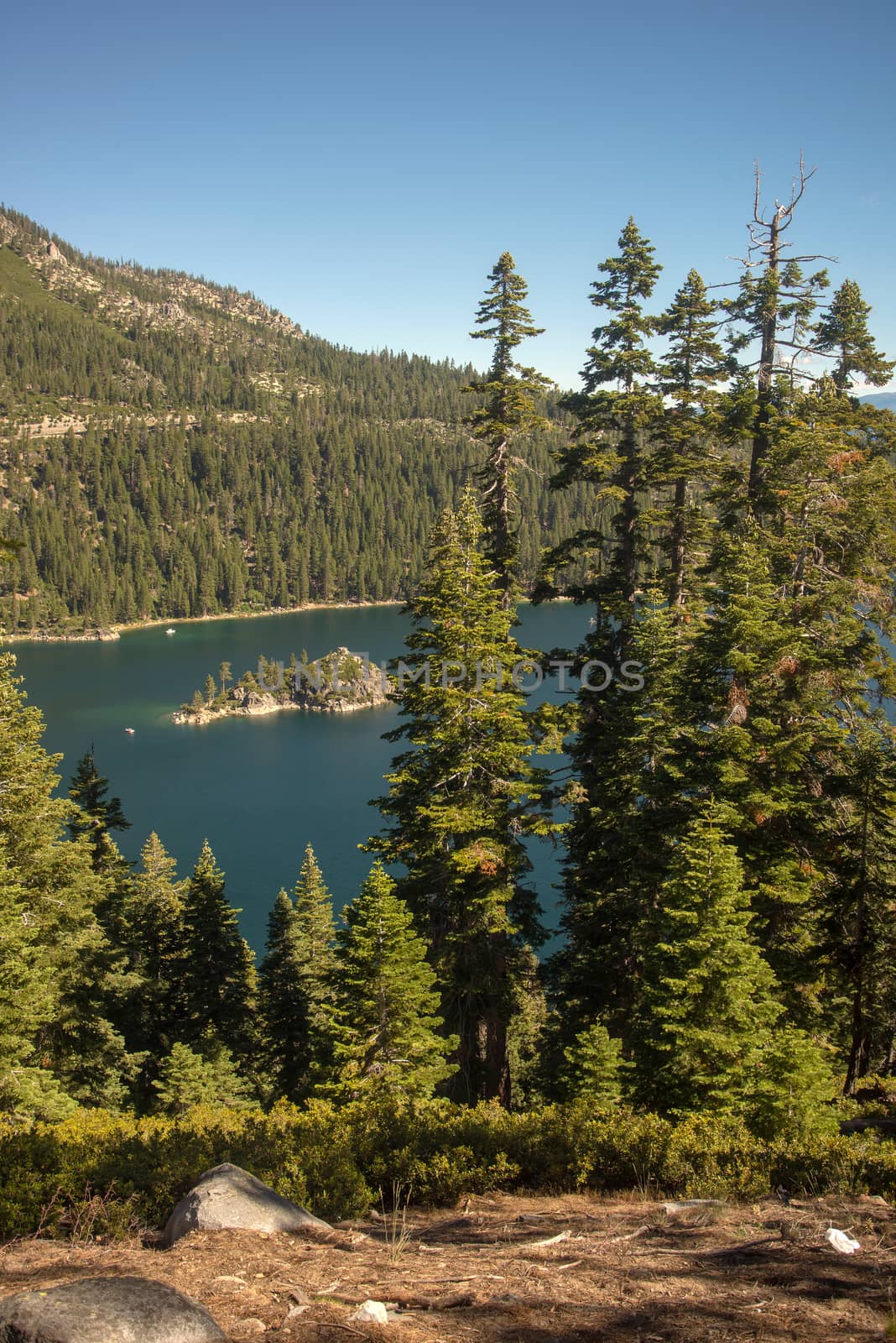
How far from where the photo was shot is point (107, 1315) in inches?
154

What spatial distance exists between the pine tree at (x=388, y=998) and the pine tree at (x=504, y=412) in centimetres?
729

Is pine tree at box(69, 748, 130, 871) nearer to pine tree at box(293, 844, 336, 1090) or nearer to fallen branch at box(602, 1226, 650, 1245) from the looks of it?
pine tree at box(293, 844, 336, 1090)

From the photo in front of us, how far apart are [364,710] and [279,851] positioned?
41768mm

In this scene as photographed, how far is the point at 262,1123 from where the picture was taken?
8.69 metres

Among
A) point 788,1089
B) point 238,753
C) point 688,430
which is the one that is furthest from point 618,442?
point 238,753

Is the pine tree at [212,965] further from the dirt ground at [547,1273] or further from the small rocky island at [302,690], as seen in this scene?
the small rocky island at [302,690]

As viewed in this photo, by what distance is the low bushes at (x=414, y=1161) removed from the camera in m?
6.40

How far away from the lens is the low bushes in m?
6.40

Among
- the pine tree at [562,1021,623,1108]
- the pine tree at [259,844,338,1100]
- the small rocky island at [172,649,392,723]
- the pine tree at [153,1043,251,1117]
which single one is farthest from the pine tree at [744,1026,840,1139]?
the small rocky island at [172,649,392,723]

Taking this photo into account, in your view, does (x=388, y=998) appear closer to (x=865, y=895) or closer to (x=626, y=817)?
(x=626, y=817)

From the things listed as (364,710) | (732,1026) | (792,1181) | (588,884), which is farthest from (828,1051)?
(364,710)

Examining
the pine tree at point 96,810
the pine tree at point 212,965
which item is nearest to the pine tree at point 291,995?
the pine tree at point 212,965

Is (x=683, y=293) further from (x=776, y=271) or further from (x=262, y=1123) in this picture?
(x=262, y=1123)

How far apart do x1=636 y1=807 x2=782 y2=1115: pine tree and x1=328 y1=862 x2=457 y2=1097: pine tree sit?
343 cm
